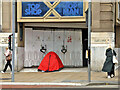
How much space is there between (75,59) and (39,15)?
164 inches

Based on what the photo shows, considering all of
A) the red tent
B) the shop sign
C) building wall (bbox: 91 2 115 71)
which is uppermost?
the shop sign

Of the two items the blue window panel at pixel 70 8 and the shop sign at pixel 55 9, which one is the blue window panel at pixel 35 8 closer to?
the shop sign at pixel 55 9

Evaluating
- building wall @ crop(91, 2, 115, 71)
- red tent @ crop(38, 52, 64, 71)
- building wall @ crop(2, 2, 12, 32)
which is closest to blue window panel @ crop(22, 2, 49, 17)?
building wall @ crop(2, 2, 12, 32)

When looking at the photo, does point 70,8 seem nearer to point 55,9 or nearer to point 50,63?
point 55,9

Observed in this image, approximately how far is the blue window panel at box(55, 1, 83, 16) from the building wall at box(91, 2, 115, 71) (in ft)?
2.89

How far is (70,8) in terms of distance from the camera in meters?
17.0

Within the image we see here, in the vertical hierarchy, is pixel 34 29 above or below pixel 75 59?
above

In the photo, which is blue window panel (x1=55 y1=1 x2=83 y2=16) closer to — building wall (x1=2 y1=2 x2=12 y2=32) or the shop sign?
the shop sign

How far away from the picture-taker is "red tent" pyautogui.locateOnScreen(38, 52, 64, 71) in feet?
55.6

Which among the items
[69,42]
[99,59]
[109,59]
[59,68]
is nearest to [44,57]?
[59,68]

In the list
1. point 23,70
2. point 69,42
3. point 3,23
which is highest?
Result: point 3,23

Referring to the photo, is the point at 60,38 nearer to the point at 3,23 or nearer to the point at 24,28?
the point at 24,28

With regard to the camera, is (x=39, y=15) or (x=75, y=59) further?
(x=75, y=59)

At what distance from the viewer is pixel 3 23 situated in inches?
664
